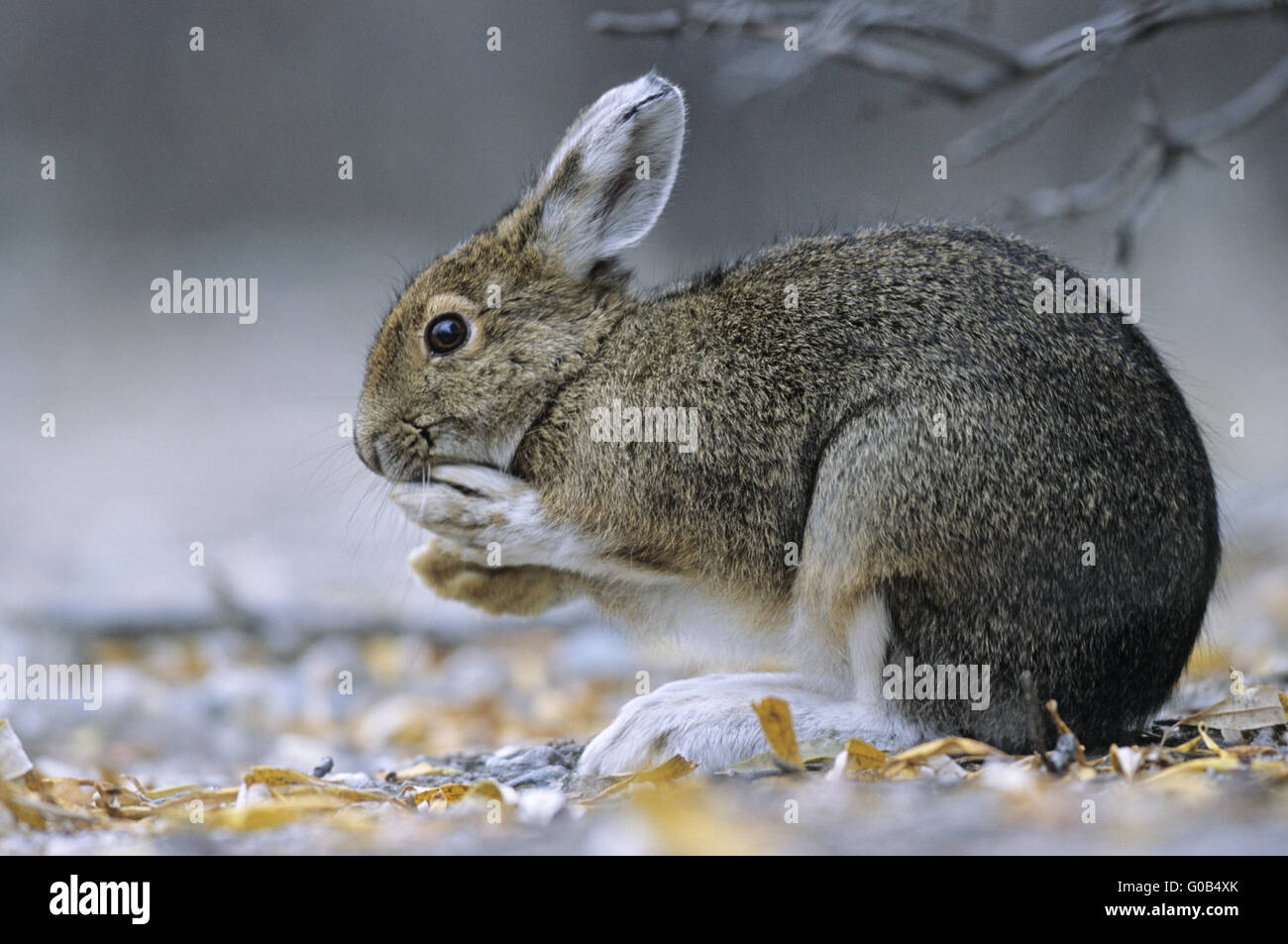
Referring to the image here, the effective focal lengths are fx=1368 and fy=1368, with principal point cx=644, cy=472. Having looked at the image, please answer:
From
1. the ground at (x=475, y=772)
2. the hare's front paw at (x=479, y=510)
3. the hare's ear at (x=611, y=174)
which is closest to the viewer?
the ground at (x=475, y=772)

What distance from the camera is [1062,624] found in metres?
4.33

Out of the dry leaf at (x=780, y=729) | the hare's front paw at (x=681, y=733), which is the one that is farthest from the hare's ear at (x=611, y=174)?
the dry leaf at (x=780, y=729)

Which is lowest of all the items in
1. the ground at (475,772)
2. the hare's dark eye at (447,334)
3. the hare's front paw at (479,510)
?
the ground at (475,772)

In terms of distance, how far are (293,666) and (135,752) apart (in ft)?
5.88

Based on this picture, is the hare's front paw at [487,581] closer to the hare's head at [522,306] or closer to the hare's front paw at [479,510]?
the hare's front paw at [479,510]

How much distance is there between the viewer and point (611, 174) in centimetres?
525

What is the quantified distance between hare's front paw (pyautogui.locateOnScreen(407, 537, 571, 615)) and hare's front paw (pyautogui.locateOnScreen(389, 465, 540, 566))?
22 centimetres

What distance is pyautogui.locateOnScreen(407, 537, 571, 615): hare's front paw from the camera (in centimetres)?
527

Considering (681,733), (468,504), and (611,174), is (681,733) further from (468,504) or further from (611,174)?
(611,174)

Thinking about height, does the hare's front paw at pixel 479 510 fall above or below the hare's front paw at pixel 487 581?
above

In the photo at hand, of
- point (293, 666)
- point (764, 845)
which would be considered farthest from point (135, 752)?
point (764, 845)

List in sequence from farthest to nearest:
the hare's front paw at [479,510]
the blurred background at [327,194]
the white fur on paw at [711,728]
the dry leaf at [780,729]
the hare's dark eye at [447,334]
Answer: the blurred background at [327,194], the hare's dark eye at [447,334], the hare's front paw at [479,510], the white fur on paw at [711,728], the dry leaf at [780,729]

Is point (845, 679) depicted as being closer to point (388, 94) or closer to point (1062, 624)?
point (1062, 624)

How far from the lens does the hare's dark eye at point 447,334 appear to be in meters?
5.26
